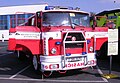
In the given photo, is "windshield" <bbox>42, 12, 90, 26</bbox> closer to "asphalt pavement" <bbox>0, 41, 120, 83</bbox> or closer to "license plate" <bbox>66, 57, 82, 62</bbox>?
"license plate" <bbox>66, 57, 82, 62</bbox>


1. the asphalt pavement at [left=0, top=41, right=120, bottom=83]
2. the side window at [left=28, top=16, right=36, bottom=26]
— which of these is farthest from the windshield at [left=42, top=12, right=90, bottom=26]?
the asphalt pavement at [left=0, top=41, right=120, bottom=83]

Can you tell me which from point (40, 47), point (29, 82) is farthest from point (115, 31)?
point (29, 82)

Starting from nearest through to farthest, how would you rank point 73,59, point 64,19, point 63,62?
point 63,62
point 73,59
point 64,19

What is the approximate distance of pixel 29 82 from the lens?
34.3 ft

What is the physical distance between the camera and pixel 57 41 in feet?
35.3

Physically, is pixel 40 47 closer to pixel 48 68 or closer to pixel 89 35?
pixel 48 68

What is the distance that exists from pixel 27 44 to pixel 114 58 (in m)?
6.06

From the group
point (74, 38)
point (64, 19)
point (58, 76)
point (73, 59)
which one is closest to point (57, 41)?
point (74, 38)

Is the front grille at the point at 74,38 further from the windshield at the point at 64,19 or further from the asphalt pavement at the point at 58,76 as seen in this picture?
the asphalt pavement at the point at 58,76

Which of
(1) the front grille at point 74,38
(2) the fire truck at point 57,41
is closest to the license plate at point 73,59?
(2) the fire truck at point 57,41

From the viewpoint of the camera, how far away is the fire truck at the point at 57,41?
35.0ft

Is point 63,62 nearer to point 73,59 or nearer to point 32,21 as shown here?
point 73,59

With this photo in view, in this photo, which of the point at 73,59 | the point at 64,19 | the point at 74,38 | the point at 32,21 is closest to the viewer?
the point at 73,59

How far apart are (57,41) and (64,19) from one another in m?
1.13
